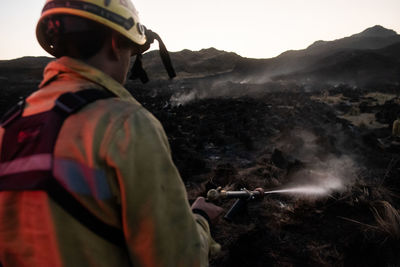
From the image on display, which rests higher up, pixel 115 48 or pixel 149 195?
pixel 115 48

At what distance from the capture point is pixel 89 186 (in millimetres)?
923

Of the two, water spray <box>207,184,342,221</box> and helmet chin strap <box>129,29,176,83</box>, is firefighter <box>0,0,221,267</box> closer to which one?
helmet chin strap <box>129,29,176,83</box>

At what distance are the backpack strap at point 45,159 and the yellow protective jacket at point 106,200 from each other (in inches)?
0.8

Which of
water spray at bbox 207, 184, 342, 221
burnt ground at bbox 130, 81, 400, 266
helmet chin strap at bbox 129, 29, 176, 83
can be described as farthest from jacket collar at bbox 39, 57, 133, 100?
burnt ground at bbox 130, 81, 400, 266

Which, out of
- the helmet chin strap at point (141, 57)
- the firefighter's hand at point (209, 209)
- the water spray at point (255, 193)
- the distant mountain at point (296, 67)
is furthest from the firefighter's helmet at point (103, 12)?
the distant mountain at point (296, 67)

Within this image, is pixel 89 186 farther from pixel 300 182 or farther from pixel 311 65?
pixel 311 65

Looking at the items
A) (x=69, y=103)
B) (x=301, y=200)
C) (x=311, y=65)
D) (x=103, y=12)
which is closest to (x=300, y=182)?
(x=301, y=200)

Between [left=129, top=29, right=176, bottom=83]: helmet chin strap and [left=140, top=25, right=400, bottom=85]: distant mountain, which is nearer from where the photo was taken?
[left=129, top=29, right=176, bottom=83]: helmet chin strap

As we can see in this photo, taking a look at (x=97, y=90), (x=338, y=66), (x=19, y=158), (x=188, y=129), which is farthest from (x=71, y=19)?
(x=338, y=66)

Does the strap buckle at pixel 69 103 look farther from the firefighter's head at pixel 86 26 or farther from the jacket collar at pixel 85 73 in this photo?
the firefighter's head at pixel 86 26

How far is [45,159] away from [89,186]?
16cm

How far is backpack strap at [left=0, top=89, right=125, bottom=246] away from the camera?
0.91 metres

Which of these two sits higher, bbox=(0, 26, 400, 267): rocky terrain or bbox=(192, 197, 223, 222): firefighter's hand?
bbox=(192, 197, 223, 222): firefighter's hand

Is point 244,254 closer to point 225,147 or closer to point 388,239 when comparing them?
point 388,239
